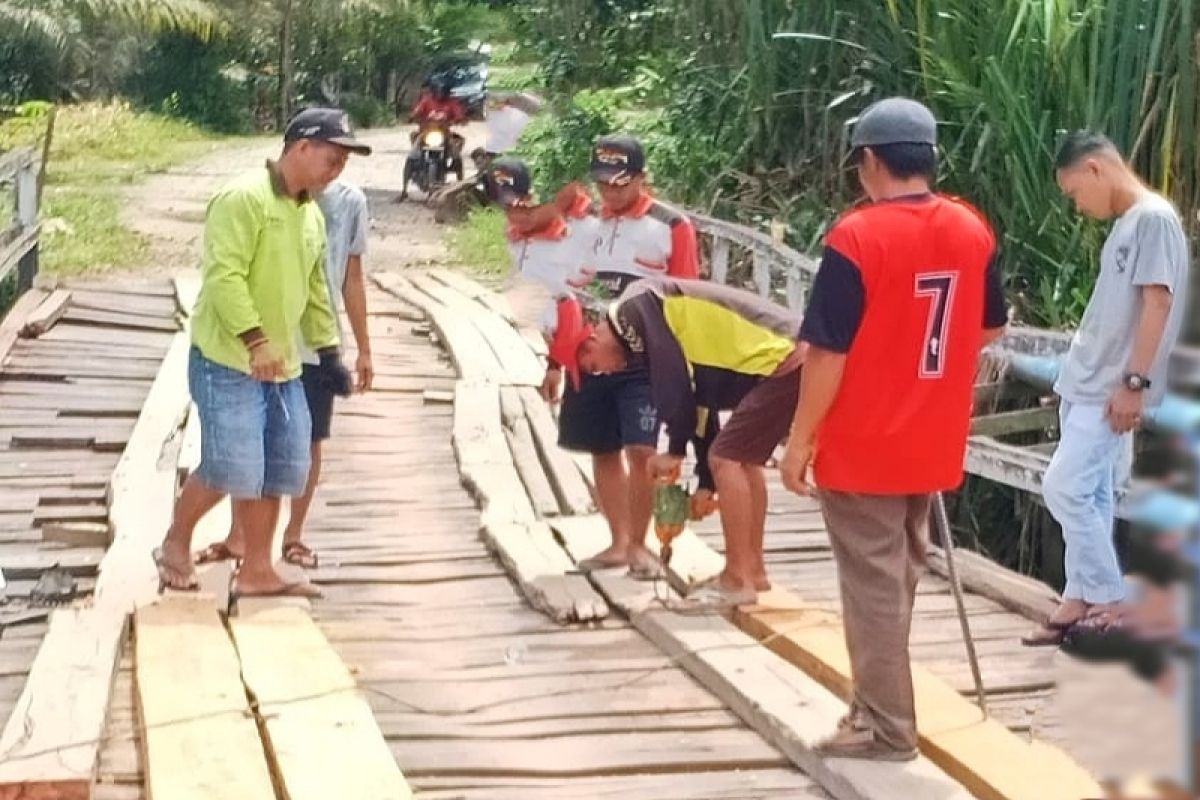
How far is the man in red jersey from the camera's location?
3.40 meters

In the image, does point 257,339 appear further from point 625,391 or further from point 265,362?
point 625,391

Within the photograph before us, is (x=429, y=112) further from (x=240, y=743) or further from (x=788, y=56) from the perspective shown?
(x=240, y=743)

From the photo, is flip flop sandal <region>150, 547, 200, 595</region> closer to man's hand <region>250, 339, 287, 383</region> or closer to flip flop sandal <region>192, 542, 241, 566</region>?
flip flop sandal <region>192, 542, 241, 566</region>

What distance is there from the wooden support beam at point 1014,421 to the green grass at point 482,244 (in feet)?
23.5

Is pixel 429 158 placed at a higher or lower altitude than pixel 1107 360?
lower

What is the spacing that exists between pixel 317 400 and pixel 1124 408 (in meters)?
2.62

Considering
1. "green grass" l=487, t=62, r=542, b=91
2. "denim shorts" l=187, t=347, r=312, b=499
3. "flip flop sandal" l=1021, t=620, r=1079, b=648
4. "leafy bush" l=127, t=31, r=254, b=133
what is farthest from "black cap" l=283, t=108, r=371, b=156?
"leafy bush" l=127, t=31, r=254, b=133

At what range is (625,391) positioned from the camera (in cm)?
541

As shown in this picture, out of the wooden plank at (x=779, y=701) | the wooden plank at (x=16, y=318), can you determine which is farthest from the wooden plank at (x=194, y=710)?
the wooden plank at (x=16, y=318)

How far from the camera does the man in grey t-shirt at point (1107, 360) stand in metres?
4.25

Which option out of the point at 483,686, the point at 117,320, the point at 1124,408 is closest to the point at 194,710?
the point at 483,686

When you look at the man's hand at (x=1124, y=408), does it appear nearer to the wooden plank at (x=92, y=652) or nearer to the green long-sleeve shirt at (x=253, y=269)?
the green long-sleeve shirt at (x=253, y=269)

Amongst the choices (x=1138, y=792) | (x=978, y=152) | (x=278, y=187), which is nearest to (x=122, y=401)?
(x=278, y=187)

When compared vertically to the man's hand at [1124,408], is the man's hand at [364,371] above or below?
below
